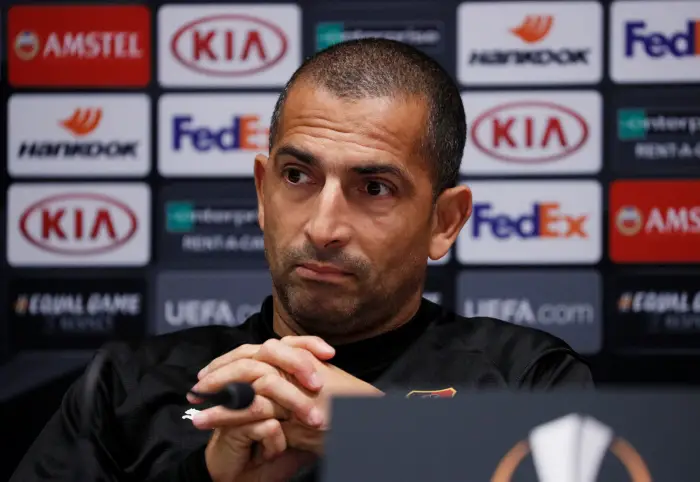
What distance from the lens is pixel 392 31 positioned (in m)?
2.41

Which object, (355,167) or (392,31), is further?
(392,31)

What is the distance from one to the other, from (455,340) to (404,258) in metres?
0.22

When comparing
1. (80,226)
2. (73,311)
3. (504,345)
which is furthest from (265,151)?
(504,345)

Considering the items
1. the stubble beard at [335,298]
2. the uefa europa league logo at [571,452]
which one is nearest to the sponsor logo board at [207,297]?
the stubble beard at [335,298]

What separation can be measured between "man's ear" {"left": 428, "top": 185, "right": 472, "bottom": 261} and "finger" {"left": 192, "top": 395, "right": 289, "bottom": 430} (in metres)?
0.49

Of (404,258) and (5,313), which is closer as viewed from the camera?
(404,258)

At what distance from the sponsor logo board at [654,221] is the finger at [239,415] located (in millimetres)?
1572

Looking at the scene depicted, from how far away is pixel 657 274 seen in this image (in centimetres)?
239

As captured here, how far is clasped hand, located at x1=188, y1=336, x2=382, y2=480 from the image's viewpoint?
1.04 m

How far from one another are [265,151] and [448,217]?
3.39 ft

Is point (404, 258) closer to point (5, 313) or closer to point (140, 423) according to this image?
point (140, 423)

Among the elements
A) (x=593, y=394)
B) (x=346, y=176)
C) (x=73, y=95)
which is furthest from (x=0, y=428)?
(x=593, y=394)

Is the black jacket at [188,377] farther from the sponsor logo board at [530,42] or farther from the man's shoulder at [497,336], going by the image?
the sponsor logo board at [530,42]

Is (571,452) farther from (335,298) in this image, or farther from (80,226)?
(80,226)
